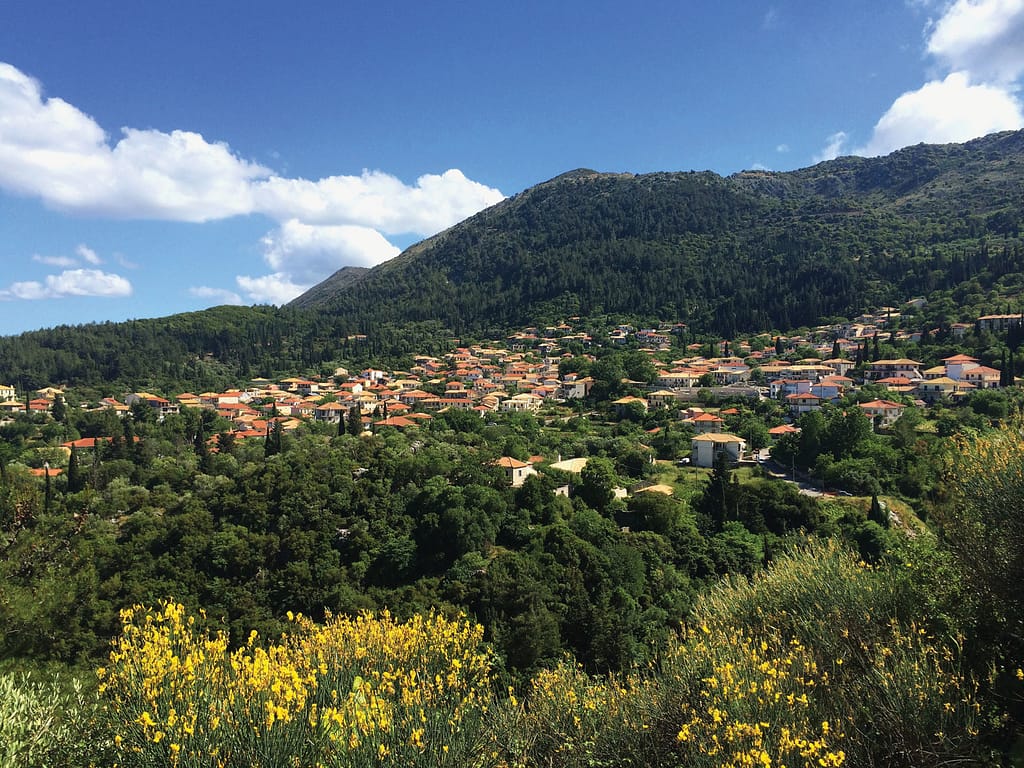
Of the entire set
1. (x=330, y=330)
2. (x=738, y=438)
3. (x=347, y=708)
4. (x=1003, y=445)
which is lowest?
(x=738, y=438)

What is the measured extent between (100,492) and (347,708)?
40403 mm

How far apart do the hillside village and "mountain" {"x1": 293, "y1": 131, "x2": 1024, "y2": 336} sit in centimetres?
1374

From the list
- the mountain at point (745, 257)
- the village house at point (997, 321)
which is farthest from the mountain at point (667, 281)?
the village house at point (997, 321)

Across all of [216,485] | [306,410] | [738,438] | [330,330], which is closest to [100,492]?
[216,485]

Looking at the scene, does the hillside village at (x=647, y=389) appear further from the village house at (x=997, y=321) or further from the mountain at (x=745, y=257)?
the mountain at (x=745, y=257)

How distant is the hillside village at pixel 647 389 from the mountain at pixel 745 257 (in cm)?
1374

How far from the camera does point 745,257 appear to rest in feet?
470

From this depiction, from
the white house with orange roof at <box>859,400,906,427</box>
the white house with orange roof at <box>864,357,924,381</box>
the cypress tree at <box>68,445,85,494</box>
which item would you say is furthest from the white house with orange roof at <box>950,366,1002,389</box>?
the cypress tree at <box>68,445,85,494</box>

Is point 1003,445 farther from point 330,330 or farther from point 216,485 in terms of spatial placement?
point 330,330

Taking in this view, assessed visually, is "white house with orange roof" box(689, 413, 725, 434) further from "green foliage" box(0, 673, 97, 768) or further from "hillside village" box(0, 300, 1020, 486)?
"green foliage" box(0, 673, 97, 768)

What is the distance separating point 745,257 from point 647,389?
93058 millimetres

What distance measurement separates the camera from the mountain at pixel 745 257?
104 metres

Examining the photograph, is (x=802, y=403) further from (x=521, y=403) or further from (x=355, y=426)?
(x=355, y=426)

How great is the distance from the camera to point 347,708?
257 inches
